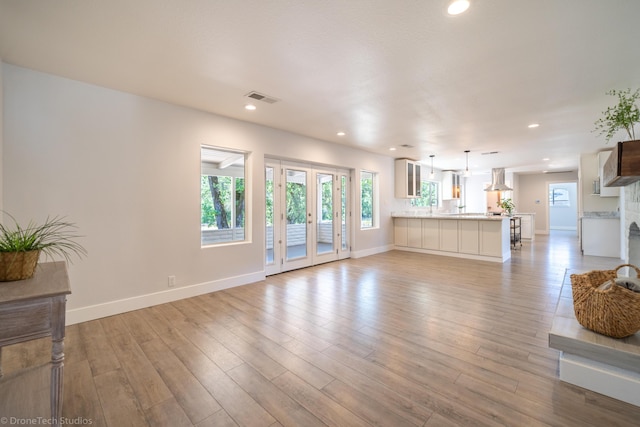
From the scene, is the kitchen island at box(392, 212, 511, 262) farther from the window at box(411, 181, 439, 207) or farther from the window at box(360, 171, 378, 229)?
the window at box(411, 181, 439, 207)

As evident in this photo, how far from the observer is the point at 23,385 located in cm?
158

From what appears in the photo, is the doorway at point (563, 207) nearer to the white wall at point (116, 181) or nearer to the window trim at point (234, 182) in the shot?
the window trim at point (234, 182)

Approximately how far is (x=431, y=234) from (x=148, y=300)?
6361 mm

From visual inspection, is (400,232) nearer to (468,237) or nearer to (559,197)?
(468,237)

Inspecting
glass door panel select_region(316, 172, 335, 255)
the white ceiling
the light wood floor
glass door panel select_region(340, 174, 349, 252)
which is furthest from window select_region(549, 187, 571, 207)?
glass door panel select_region(316, 172, 335, 255)

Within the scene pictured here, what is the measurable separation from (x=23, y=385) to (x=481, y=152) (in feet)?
27.7

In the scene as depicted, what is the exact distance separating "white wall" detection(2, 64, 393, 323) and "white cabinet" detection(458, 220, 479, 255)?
16.8ft

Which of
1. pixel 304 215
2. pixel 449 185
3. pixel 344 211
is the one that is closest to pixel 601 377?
pixel 304 215

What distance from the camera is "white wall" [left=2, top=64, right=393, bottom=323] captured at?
273 cm

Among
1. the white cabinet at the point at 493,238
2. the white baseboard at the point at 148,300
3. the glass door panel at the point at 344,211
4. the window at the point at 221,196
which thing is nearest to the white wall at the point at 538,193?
the white cabinet at the point at 493,238

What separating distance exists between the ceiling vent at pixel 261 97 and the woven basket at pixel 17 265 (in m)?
2.60

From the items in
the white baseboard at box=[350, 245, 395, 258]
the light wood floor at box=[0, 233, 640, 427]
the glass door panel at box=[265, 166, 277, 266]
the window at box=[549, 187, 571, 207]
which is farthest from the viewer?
the window at box=[549, 187, 571, 207]

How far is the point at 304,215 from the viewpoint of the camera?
5.50 meters

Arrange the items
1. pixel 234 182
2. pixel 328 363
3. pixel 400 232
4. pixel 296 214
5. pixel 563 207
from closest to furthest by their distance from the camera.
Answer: pixel 328 363, pixel 234 182, pixel 296 214, pixel 400 232, pixel 563 207
